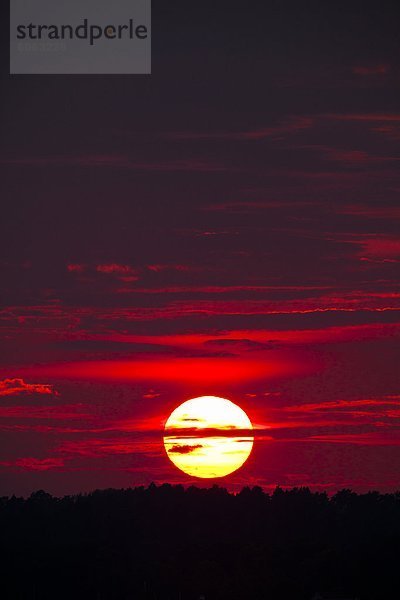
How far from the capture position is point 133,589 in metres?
121

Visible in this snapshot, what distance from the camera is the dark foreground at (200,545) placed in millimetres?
118375

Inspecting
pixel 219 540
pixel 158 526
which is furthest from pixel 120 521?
pixel 219 540

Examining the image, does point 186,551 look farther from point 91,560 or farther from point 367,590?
point 367,590

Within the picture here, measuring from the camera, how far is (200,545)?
13525 cm

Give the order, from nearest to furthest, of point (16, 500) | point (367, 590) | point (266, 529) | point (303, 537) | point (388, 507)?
point (367, 590) < point (303, 537) < point (266, 529) < point (388, 507) < point (16, 500)

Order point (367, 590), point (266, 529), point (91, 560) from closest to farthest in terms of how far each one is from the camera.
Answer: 1. point (367, 590)
2. point (91, 560)
3. point (266, 529)

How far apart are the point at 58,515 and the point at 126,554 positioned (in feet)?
72.2

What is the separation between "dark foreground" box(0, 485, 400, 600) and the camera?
11838 centimetres

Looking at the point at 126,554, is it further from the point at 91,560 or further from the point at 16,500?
the point at 16,500

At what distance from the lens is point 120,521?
148000 millimetres

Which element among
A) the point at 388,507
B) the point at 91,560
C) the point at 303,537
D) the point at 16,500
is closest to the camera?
the point at 91,560

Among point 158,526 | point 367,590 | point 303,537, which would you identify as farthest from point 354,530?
point 367,590

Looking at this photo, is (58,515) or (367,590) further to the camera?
(58,515)

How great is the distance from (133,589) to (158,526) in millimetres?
24998
